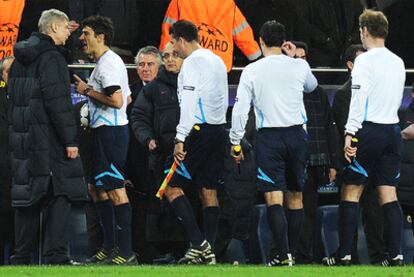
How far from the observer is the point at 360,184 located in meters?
13.9

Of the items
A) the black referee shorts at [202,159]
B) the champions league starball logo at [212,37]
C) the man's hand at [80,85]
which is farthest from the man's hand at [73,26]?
the black referee shorts at [202,159]

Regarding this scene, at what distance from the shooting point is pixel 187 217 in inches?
564

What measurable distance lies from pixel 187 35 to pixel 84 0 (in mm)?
1279

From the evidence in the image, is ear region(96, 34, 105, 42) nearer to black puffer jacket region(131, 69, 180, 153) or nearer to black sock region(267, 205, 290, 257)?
black puffer jacket region(131, 69, 180, 153)

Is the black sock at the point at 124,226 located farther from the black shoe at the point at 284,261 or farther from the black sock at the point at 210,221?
the black shoe at the point at 284,261

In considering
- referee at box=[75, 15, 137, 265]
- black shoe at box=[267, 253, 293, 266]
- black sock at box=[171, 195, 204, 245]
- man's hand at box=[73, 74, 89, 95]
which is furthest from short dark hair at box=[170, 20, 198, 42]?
black shoe at box=[267, 253, 293, 266]

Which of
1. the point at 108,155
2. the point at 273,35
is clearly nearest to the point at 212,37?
the point at 273,35

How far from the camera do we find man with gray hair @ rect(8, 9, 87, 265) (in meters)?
13.7

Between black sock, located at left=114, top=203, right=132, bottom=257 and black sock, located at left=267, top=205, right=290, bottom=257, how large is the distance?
1192 millimetres

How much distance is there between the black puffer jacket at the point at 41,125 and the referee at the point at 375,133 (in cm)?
207

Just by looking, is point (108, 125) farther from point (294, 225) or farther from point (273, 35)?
point (294, 225)

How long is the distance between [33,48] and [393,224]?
3071 millimetres

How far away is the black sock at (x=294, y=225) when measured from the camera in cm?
1422

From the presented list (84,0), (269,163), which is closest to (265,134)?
(269,163)
